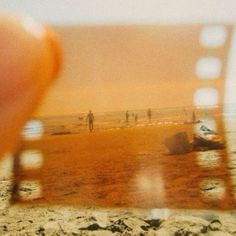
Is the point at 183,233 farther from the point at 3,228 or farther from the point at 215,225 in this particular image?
the point at 3,228

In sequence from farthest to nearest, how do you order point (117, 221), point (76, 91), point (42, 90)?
point (76, 91) < point (117, 221) < point (42, 90)

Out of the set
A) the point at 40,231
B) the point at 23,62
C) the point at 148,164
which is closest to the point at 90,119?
the point at 148,164

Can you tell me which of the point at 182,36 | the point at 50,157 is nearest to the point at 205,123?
the point at 182,36

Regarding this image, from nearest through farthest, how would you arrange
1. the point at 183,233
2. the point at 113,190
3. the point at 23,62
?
the point at 23,62, the point at 183,233, the point at 113,190

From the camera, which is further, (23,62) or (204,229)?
(204,229)

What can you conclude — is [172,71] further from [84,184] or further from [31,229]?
[31,229]

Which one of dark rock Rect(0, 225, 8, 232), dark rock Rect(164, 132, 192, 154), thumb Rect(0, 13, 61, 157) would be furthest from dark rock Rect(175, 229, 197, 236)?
thumb Rect(0, 13, 61, 157)

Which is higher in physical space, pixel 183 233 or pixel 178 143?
pixel 178 143
